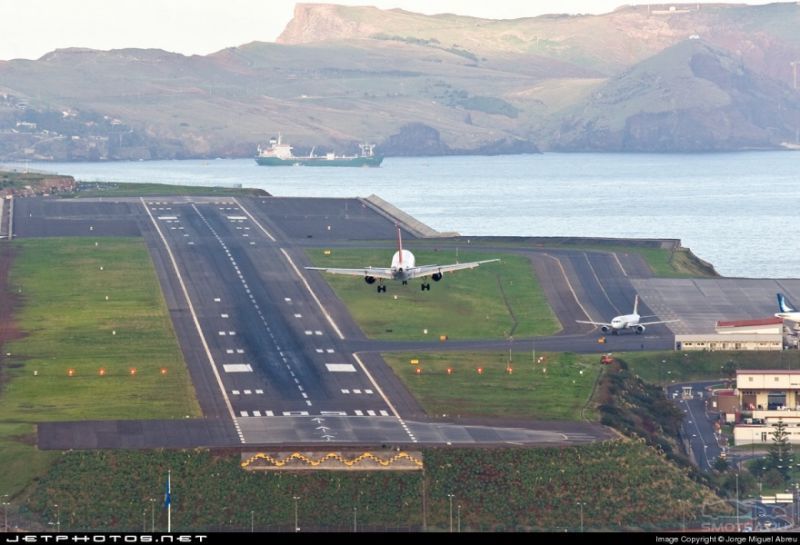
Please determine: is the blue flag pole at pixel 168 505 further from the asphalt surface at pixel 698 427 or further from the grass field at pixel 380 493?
the asphalt surface at pixel 698 427

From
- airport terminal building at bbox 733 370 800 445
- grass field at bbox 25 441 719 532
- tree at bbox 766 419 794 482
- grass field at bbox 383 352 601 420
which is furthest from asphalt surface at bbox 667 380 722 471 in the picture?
grass field at bbox 25 441 719 532

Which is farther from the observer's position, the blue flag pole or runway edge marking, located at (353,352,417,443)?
runway edge marking, located at (353,352,417,443)

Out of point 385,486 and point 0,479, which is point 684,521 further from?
point 0,479

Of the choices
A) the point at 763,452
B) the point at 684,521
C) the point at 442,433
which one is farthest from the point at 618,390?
the point at 684,521

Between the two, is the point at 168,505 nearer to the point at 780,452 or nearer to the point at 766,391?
the point at 780,452

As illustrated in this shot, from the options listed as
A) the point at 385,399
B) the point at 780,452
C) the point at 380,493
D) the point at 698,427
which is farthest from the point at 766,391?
the point at 380,493

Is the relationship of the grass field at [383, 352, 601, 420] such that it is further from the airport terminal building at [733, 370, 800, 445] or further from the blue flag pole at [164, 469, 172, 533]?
the blue flag pole at [164, 469, 172, 533]

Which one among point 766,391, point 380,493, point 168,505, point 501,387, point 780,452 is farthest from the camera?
point 766,391
